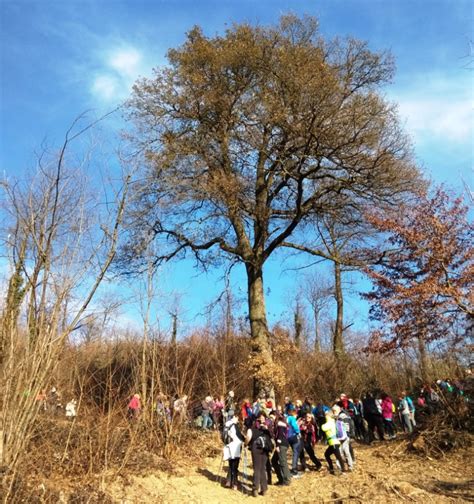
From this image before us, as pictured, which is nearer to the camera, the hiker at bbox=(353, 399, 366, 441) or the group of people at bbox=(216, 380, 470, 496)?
the group of people at bbox=(216, 380, 470, 496)

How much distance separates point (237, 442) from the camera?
998cm

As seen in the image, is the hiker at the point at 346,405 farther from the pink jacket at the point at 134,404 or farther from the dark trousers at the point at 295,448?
the pink jacket at the point at 134,404

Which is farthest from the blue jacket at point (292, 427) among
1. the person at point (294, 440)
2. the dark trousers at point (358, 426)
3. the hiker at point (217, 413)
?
the dark trousers at point (358, 426)

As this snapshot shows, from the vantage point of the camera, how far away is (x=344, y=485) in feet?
32.5

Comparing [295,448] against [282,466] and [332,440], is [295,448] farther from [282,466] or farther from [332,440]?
[332,440]

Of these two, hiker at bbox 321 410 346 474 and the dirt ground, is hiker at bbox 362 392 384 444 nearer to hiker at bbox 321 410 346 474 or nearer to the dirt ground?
the dirt ground

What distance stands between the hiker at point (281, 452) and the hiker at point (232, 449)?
0.92 metres

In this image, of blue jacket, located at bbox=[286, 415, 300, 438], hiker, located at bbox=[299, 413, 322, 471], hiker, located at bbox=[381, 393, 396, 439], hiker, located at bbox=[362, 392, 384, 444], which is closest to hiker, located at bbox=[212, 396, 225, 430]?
hiker, located at bbox=[299, 413, 322, 471]

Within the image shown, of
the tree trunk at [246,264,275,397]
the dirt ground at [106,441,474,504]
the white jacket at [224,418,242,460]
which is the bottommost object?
the dirt ground at [106,441,474,504]

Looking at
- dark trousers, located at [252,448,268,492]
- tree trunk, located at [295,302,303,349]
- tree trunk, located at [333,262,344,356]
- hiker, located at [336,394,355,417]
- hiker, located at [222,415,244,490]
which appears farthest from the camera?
tree trunk, located at [295,302,303,349]

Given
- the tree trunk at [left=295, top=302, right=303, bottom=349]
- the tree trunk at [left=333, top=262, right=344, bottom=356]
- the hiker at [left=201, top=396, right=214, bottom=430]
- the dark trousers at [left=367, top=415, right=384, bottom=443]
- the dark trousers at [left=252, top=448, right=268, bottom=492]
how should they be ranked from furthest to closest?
the tree trunk at [left=295, top=302, right=303, bottom=349] → the tree trunk at [left=333, top=262, right=344, bottom=356] → the hiker at [left=201, top=396, right=214, bottom=430] → the dark trousers at [left=367, top=415, right=384, bottom=443] → the dark trousers at [left=252, top=448, right=268, bottom=492]

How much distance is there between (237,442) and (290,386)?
13.7m

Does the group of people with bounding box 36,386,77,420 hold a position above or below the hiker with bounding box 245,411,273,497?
above

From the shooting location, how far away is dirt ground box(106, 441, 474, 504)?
900 cm
